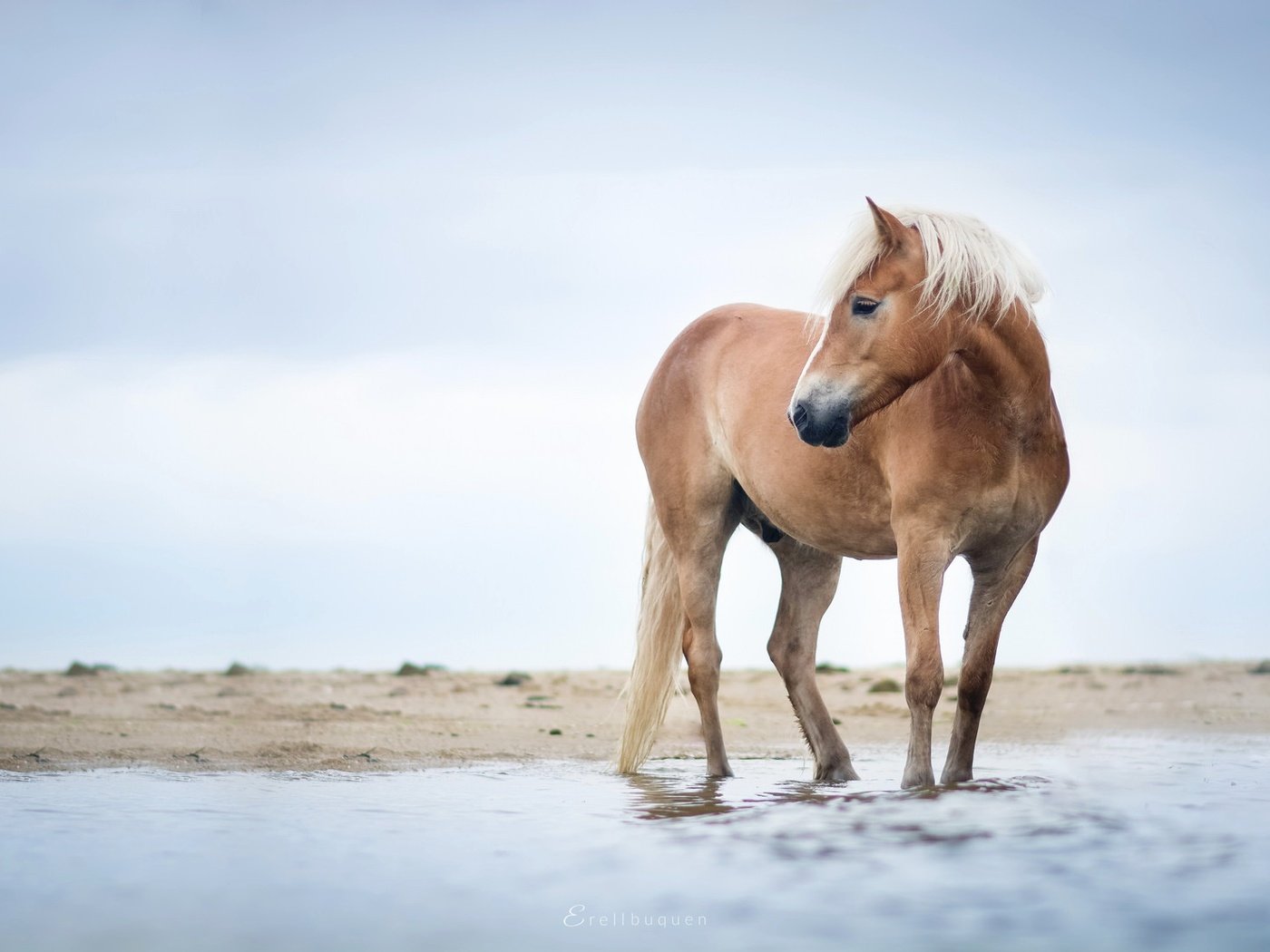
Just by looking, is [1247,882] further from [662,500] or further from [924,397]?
[662,500]

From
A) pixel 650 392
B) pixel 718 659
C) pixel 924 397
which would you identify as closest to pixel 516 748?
pixel 718 659

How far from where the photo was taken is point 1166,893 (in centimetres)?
280

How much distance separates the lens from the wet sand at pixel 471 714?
7.04 metres

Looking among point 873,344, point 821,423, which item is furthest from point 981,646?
point 873,344

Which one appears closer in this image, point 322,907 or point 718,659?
point 322,907

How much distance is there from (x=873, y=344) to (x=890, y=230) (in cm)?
43

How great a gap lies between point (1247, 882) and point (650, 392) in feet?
14.0

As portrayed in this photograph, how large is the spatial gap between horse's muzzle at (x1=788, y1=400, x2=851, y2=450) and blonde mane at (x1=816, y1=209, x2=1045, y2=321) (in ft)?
1.33

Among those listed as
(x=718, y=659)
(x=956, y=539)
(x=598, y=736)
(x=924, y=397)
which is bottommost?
(x=598, y=736)

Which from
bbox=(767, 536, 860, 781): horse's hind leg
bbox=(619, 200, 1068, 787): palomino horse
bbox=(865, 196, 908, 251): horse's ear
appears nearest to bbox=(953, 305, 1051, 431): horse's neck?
bbox=(619, 200, 1068, 787): palomino horse

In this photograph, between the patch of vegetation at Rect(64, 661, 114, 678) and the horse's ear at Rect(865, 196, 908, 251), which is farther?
the patch of vegetation at Rect(64, 661, 114, 678)

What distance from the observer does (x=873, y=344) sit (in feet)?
14.7

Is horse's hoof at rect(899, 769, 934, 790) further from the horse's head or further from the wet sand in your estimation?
the wet sand

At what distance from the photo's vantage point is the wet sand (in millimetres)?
7035
